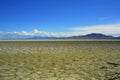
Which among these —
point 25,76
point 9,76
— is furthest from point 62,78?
point 9,76

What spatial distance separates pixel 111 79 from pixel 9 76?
4509 mm

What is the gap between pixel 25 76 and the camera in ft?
30.4

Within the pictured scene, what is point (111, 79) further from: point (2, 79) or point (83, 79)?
point (2, 79)

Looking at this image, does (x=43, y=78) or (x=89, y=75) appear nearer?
(x=43, y=78)

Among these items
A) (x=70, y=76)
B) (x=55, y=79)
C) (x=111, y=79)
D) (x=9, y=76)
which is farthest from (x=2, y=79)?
(x=111, y=79)

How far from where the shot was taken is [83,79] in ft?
28.3

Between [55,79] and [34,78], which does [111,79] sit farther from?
[34,78]

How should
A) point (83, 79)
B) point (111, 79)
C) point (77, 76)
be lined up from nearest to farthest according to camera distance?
1. point (111, 79)
2. point (83, 79)
3. point (77, 76)

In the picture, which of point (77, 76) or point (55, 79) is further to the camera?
point (77, 76)

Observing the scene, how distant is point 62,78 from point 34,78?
1.21m

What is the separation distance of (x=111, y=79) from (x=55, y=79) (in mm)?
2306

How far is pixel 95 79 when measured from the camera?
8633 mm

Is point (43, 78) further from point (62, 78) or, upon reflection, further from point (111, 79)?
point (111, 79)

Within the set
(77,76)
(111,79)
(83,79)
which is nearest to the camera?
(111,79)
